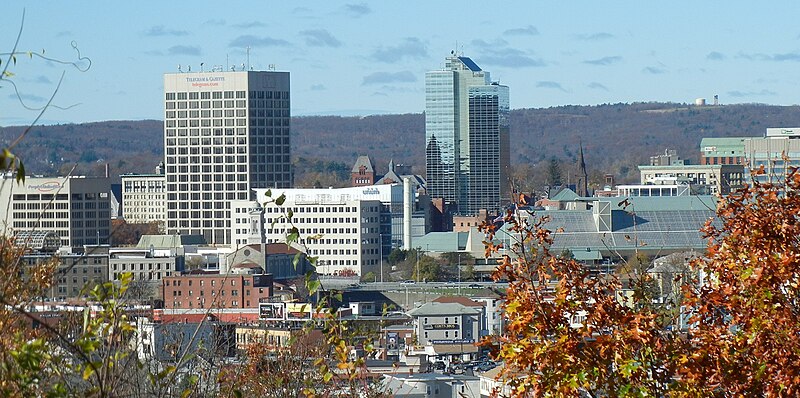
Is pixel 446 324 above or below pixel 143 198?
below

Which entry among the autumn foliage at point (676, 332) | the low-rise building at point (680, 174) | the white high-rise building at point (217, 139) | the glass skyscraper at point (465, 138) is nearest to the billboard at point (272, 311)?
the autumn foliage at point (676, 332)

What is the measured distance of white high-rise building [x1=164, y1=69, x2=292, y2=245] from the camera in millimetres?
145875

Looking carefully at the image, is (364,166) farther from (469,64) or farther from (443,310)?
(443,310)

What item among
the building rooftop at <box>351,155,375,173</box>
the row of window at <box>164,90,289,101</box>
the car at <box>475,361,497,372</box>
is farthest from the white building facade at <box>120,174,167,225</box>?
the car at <box>475,361,497,372</box>

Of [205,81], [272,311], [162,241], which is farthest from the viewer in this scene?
[205,81]

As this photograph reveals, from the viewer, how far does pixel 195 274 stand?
91312 mm

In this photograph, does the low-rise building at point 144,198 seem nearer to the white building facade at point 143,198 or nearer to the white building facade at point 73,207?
the white building facade at point 143,198

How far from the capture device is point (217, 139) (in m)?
148

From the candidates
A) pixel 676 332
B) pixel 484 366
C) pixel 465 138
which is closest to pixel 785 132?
pixel 465 138

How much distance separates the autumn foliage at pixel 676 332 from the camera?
1217 centimetres

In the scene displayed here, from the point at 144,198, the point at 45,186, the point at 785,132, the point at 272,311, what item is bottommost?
the point at 272,311

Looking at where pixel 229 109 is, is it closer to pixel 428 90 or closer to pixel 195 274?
pixel 428 90

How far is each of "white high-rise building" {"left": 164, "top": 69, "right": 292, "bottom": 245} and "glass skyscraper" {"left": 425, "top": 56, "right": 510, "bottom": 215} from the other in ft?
75.5

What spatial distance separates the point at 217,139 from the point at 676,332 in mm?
135852
